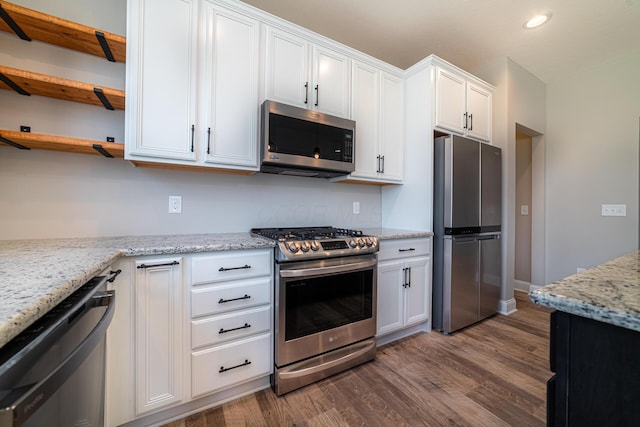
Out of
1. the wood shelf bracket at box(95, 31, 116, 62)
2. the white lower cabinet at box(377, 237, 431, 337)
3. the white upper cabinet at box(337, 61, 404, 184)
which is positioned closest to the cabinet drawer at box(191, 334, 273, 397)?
the white lower cabinet at box(377, 237, 431, 337)

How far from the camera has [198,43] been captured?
170 cm

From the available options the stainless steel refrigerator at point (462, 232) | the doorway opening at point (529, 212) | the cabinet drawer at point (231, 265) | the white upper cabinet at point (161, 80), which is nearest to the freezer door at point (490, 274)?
the stainless steel refrigerator at point (462, 232)

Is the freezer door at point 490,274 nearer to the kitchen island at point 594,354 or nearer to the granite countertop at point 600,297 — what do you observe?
the granite countertop at point 600,297

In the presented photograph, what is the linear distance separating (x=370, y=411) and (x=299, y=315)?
0.67 m

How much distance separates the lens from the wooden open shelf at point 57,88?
1348mm

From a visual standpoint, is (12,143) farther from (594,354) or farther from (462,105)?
(462,105)

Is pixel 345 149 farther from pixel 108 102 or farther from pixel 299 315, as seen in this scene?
pixel 108 102

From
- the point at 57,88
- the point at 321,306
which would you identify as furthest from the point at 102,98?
the point at 321,306

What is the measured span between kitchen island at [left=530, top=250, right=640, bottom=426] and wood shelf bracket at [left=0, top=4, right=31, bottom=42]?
8.42ft

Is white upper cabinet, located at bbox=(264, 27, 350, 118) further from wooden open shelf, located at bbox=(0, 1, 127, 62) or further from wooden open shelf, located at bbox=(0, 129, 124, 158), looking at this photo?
wooden open shelf, located at bbox=(0, 129, 124, 158)

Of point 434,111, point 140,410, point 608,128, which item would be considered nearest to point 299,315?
point 140,410

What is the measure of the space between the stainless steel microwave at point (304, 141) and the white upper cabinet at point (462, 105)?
102 cm

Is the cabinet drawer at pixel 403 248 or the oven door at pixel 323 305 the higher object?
the cabinet drawer at pixel 403 248

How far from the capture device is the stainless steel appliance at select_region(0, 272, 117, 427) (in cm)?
48
